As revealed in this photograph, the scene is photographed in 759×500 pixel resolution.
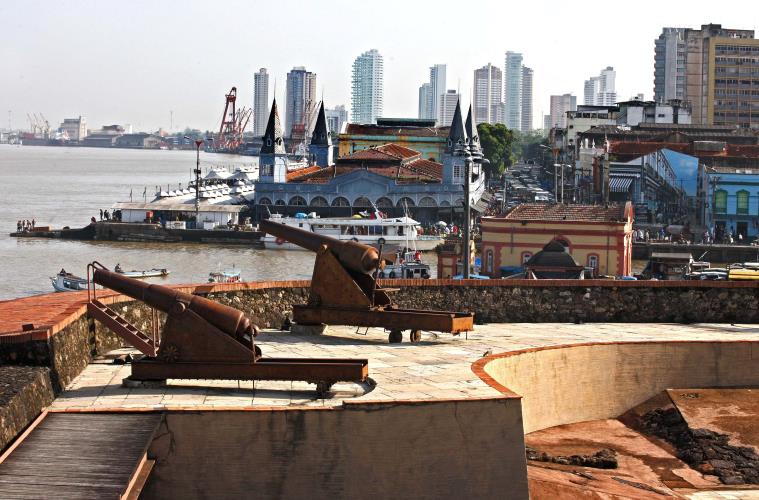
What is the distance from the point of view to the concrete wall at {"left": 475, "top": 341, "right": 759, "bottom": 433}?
15047 millimetres

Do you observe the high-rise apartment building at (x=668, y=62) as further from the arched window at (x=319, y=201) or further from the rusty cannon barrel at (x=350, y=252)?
the rusty cannon barrel at (x=350, y=252)

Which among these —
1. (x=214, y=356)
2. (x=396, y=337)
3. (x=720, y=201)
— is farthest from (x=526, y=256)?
(x=720, y=201)

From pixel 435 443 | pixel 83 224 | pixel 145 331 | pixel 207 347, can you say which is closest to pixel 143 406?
pixel 207 347

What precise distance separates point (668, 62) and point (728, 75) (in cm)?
4566

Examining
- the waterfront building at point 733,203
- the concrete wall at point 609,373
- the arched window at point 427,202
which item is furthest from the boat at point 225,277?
the arched window at point 427,202

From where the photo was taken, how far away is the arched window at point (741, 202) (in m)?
66.8

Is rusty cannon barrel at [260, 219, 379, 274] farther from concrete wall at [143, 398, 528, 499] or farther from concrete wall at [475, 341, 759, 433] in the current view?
concrete wall at [143, 398, 528, 499]

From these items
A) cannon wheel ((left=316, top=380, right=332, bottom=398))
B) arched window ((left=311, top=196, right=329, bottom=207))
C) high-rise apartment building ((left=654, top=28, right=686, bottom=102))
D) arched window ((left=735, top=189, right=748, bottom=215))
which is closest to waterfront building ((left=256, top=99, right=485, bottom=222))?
arched window ((left=311, top=196, right=329, bottom=207))

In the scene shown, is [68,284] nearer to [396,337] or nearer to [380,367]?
[396,337]

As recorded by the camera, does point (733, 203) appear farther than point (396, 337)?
Yes

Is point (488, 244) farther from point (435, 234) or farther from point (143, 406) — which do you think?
point (435, 234)

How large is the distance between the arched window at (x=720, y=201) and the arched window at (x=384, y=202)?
23.0 m

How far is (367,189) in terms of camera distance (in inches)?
3356

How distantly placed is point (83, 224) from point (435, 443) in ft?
247
